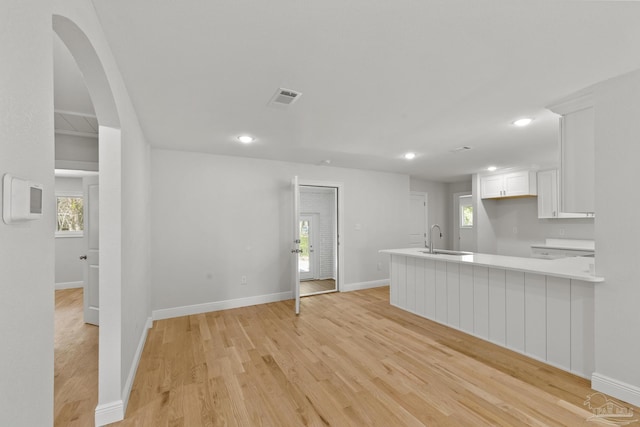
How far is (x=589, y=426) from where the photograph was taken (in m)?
1.78

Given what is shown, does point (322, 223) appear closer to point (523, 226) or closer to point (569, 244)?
point (523, 226)

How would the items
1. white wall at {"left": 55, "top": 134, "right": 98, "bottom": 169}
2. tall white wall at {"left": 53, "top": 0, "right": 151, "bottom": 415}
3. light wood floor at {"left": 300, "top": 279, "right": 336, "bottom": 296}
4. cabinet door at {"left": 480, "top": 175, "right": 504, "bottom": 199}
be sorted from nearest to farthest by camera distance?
tall white wall at {"left": 53, "top": 0, "right": 151, "bottom": 415}, white wall at {"left": 55, "top": 134, "right": 98, "bottom": 169}, light wood floor at {"left": 300, "top": 279, "right": 336, "bottom": 296}, cabinet door at {"left": 480, "top": 175, "right": 504, "bottom": 199}

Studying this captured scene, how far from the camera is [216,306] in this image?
422 centimetres

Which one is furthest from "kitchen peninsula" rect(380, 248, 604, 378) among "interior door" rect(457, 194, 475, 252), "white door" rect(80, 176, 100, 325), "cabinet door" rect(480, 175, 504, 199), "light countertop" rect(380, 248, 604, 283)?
"white door" rect(80, 176, 100, 325)

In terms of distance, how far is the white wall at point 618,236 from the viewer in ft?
6.54

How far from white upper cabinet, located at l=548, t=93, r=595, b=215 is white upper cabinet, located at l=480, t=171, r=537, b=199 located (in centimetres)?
333

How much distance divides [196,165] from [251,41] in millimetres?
2921

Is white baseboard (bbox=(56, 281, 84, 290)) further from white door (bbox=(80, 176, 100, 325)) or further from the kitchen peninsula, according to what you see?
A: the kitchen peninsula

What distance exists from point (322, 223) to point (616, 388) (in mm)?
5370

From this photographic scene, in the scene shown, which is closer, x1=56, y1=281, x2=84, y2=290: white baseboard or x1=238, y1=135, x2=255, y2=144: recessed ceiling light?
x1=238, y1=135, x2=255, y2=144: recessed ceiling light

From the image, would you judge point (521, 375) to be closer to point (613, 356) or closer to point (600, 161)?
point (613, 356)

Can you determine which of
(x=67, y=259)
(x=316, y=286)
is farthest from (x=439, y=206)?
(x=67, y=259)

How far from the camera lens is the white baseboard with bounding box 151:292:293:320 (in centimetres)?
391

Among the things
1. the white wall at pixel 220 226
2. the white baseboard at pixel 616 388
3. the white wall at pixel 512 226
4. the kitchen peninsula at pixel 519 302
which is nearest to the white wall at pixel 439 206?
the white wall at pixel 512 226
